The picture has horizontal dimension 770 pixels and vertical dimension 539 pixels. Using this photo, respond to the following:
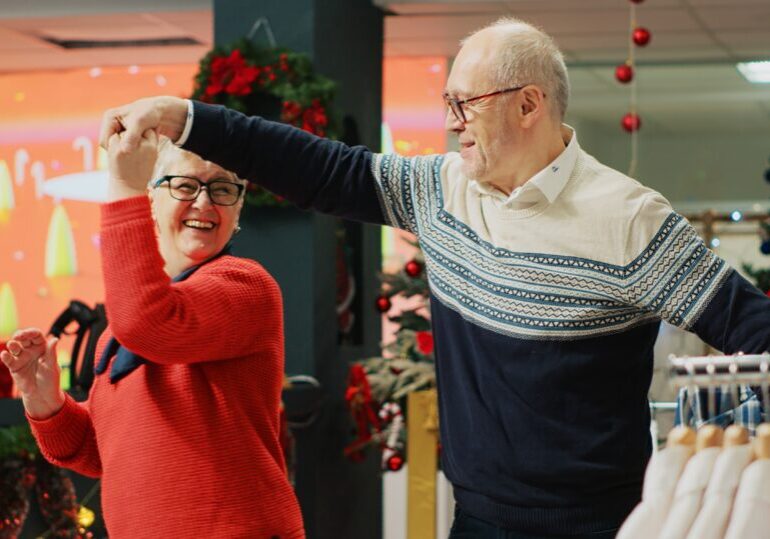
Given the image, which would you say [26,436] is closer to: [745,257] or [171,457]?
[171,457]

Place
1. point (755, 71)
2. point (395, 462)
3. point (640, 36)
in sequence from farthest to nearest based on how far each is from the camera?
point (755, 71) < point (640, 36) < point (395, 462)

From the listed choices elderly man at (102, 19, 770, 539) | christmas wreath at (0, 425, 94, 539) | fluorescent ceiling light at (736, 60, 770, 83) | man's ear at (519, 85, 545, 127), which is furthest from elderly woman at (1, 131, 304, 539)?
fluorescent ceiling light at (736, 60, 770, 83)

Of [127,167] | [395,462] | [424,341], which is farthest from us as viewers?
[395,462]

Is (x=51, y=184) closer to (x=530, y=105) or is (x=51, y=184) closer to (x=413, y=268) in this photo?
(x=413, y=268)

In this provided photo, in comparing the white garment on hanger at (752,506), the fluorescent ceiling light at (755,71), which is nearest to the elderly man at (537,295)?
the white garment on hanger at (752,506)

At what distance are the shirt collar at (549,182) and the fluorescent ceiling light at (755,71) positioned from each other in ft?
19.2

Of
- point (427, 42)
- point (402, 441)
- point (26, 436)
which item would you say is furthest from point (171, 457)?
point (427, 42)

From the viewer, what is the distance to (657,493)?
1590 millimetres

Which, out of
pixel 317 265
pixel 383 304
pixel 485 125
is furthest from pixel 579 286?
pixel 317 265

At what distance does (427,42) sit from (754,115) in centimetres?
239

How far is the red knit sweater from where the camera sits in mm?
2004

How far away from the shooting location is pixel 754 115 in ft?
26.5

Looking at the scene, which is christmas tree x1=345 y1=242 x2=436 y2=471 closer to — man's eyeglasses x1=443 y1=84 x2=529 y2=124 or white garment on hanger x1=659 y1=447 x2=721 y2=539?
man's eyeglasses x1=443 y1=84 x2=529 y2=124

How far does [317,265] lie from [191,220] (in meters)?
3.03
